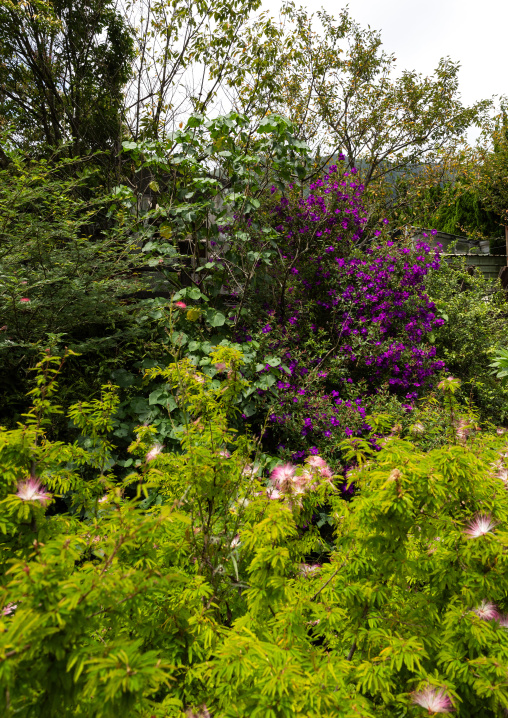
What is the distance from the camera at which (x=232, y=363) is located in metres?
1.85

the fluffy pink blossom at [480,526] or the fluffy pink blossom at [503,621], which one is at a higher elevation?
the fluffy pink blossom at [480,526]

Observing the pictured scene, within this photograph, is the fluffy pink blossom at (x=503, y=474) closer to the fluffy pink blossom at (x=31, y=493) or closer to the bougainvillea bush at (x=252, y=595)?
the bougainvillea bush at (x=252, y=595)

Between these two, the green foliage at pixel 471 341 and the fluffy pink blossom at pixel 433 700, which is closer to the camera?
the fluffy pink blossom at pixel 433 700

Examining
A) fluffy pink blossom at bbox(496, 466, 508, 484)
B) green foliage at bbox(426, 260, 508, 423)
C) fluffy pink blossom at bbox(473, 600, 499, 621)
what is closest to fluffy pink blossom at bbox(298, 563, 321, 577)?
fluffy pink blossom at bbox(473, 600, 499, 621)

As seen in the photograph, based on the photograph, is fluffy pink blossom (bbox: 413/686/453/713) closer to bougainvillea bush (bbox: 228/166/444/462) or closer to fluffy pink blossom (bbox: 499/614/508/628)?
fluffy pink blossom (bbox: 499/614/508/628)

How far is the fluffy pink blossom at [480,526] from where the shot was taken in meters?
1.32

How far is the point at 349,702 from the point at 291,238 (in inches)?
158

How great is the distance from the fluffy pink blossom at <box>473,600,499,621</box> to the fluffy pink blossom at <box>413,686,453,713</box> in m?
0.25

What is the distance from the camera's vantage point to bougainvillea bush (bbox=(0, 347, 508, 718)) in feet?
2.76

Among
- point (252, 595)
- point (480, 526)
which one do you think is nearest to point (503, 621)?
point (480, 526)

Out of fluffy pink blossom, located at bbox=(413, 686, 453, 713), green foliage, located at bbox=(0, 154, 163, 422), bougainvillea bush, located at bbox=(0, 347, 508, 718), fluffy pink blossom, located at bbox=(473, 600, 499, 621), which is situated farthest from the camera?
green foliage, located at bbox=(0, 154, 163, 422)

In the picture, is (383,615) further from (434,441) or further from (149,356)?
(149,356)

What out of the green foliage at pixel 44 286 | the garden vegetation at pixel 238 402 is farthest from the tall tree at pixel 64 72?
the green foliage at pixel 44 286

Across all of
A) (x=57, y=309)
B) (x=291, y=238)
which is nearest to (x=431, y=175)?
(x=291, y=238)
